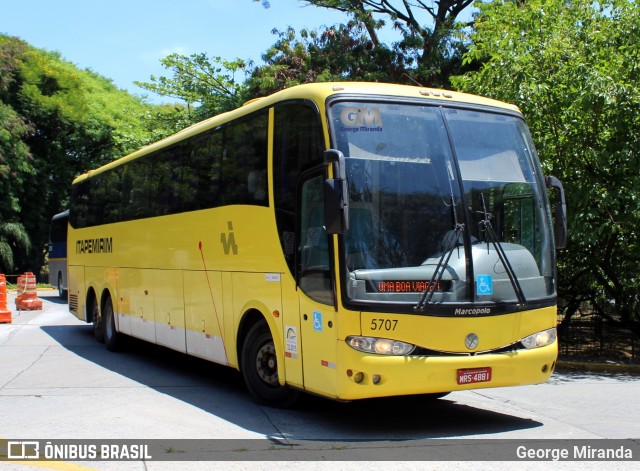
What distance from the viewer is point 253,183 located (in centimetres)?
902

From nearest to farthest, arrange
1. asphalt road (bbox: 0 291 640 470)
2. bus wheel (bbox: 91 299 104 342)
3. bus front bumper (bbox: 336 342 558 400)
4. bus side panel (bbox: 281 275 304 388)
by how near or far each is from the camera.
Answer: asphalt road (bbox: 0 291 640 470)
bus front bumper (bbox: 336 342 558 400)
bus side panel (bbox: 281 275 304 388)
bus wheel (bbox: 91 299 104 342)

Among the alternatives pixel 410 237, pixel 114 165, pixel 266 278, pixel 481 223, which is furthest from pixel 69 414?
pixel 114 165

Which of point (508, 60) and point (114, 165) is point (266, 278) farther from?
point (114, 165)

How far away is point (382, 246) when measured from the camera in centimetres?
727

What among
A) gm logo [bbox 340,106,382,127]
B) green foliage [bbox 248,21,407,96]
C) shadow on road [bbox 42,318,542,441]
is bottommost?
shadow on road [bbox 42,318,542,441]

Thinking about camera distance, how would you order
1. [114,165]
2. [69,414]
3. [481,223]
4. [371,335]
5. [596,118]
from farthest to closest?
[114,165] → [596,118] → [69,414] → [481,223] → [371,335]

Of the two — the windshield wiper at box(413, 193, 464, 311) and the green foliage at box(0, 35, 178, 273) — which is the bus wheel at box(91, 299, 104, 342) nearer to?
the windshield wiper at box(413, 193, 464, 311)

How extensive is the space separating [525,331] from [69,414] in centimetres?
494

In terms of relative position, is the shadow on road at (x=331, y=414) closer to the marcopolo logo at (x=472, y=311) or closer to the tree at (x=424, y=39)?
the marcopolo logo at (x=472, y=311)

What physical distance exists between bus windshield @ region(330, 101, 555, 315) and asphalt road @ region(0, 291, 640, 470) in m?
1.39

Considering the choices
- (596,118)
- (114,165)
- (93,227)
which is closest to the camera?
Result: (596,118)

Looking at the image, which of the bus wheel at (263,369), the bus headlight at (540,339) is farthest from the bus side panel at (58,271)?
the bus headlight at (540,339)

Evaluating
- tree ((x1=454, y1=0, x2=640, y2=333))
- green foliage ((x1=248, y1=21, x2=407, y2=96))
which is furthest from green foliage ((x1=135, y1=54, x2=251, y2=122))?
tree ((x1=454, y1=0, x2=640, y2=333))

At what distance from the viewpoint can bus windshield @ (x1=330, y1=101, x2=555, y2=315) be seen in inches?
285
